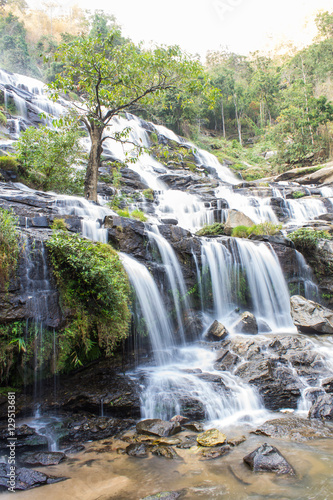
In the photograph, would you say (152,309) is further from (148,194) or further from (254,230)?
(148,194)

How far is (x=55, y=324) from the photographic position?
16.4ft

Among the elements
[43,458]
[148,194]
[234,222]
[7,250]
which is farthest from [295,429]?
[148,194]

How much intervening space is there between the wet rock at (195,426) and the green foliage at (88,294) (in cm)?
183

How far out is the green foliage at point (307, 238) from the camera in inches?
450

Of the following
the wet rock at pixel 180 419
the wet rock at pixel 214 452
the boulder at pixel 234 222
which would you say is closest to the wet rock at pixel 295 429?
the wet rock at pixel 214 452

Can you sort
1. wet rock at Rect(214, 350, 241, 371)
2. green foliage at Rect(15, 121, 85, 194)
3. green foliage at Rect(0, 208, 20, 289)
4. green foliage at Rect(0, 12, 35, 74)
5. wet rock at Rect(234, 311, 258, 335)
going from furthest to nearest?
green foliage at Rect(0, 12, 35, 74)
green foliage at Rect(15, 121, 85, 194)
wet rock at Rect(234, 311, 258, 335)
wet rock at Rect(214, 350, 241, 371)
green foliage at Rect(0, 208, 20, 289)

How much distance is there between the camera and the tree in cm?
1006

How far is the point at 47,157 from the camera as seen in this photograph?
1133 cm

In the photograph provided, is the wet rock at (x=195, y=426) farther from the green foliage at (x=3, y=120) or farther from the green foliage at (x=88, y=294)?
the green foliage at (x=3, y=120)

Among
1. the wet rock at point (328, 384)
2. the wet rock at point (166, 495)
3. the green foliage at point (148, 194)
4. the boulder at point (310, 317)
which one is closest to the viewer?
the wet rock at point (166, 495)

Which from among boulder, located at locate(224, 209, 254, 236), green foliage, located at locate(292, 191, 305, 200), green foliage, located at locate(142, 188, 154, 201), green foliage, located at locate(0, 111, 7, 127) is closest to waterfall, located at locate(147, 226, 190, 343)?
boulder, located at locate(224, 209, 254, 236)

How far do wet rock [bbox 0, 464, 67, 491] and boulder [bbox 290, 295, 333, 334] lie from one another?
23.6ft

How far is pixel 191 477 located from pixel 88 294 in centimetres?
323

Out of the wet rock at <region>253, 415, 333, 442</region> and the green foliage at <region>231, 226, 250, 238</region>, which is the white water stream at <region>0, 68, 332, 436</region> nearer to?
the wet rock at <region>253, 415, 333, 442</region>
